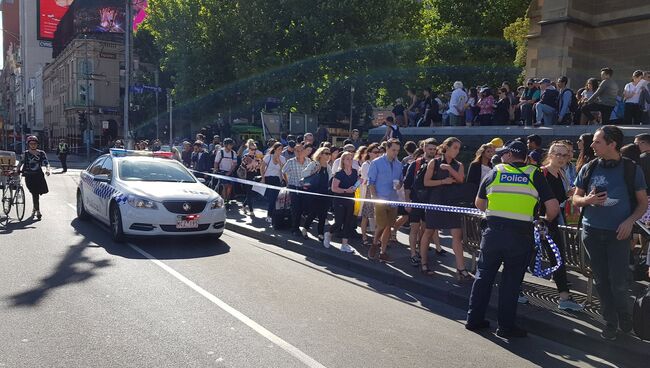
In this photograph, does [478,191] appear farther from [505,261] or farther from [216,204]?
[216,204]

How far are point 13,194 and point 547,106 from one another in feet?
40.6

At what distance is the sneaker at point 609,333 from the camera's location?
16.3 ft

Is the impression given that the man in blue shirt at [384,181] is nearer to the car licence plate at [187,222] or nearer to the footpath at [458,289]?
the footpath at [458,289]

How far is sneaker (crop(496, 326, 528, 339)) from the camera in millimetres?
5238

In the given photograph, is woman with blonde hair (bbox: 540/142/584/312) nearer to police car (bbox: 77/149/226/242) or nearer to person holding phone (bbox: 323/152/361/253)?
person holding phone (bbox: 323/152/361/253)


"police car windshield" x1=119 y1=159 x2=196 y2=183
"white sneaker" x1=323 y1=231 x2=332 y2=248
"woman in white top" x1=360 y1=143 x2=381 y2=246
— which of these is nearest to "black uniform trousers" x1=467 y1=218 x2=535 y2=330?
"woman in white top" x1=360 y1=143 x2=381 y2=246

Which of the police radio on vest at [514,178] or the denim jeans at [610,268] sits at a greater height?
the police radio on vest at [514,178]

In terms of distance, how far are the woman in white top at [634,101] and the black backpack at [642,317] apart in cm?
813

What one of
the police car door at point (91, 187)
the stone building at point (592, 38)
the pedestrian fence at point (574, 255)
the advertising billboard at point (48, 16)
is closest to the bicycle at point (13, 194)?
the police car door at point (91, 187)

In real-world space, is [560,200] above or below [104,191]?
above

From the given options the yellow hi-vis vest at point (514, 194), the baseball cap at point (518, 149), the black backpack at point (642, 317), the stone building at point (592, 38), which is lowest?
the black backpack at point (642, 317)

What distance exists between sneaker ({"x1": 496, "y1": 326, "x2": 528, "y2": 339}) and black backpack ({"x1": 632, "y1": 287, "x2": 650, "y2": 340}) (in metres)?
1.00

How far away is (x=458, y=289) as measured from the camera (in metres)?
6.60

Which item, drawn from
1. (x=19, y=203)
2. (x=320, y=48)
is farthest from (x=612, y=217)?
(x=320, y=48)
